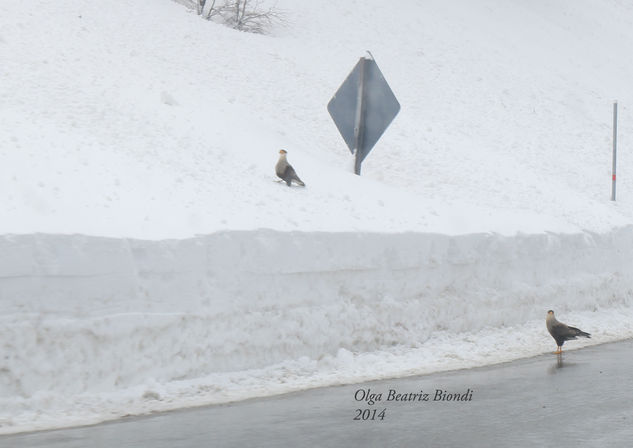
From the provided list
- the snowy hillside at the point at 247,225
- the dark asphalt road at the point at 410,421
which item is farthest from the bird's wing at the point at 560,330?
the dark asphalt road at the point at 410,421

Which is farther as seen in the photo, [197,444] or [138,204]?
[138,204]

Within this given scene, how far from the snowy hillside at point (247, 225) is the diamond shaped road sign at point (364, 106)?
76cm

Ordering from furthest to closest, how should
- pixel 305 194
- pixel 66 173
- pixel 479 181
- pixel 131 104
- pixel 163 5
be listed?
pixel 163 5 < pixel 479 181 < pixel 131 104 < pixel 305 194 < pixel 66 173

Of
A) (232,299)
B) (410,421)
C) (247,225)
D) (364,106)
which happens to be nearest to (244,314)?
(232,299)

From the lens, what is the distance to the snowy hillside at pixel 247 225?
8188 millimetres

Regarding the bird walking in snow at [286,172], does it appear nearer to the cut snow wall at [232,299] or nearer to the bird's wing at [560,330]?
the cut snow wall at [232,299]

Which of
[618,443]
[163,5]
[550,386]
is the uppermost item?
[163,5]

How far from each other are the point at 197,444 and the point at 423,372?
12.6 feet

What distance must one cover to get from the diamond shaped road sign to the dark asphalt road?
5.03m

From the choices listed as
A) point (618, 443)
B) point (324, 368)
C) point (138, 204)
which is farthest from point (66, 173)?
point (618, 443)

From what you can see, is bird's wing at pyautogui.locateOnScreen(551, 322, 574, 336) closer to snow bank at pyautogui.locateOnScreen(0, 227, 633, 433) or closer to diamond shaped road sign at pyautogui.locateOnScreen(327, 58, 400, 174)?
snow bank at pyautogui.locateOnScreen(0, 227, 633, 433)

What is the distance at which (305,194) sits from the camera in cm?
1205

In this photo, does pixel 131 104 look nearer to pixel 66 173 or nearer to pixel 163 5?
pixel 66 173

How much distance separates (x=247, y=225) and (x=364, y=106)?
13.1ft
